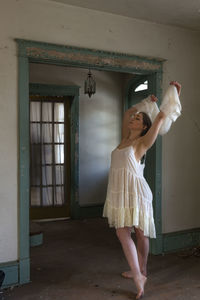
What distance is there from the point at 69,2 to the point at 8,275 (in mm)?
2769

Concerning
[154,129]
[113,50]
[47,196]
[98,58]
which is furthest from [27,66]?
[47,196]

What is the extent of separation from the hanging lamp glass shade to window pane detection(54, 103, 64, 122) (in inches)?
23.5

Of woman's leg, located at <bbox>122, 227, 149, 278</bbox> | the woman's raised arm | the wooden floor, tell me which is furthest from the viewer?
woman's leg, located at <bbox>122, 227, 149, 278</bbox>

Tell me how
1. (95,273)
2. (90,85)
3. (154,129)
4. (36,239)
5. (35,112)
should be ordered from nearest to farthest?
(154,129) < (95,273) < (36,239) < (90,85) < (35,112)

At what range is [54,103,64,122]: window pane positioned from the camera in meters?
5.86

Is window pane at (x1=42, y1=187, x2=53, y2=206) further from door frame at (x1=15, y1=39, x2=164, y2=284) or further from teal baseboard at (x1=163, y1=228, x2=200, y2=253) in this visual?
door frame at (x1=15, y1=39, x2=164, y2=284)

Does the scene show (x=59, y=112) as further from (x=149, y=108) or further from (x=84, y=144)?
(x=149, y=108)

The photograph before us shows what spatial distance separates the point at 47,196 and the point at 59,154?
78 cm

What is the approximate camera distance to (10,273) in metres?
3.14

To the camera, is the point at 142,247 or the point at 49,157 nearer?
the point at 142,247

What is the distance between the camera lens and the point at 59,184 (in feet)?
19.5

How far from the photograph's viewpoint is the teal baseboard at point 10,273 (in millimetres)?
3115

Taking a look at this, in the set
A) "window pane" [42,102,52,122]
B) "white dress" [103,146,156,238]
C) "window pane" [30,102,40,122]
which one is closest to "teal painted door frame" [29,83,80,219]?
"window pane" [42,102,52,122]

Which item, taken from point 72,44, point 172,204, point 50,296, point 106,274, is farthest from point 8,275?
point 72,44
